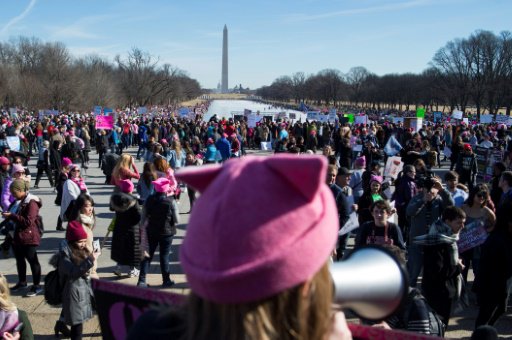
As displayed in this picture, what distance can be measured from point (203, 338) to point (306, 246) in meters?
0.28

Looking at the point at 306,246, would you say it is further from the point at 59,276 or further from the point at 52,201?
the point at 52,201

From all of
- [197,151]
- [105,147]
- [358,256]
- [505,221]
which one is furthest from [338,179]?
[105,147]

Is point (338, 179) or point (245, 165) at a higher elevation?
point (245, 165)

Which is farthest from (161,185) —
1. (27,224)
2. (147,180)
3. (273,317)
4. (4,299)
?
(273,317)

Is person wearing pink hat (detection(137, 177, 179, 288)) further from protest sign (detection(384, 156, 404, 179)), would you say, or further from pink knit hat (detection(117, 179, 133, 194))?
protest sign (detection(384, 156, 404, 179))

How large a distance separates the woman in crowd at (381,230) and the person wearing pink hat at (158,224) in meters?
2.46

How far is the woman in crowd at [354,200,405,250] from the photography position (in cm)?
552

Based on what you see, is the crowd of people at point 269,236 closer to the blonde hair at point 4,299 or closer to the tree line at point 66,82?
the blonde hair at point 4,299

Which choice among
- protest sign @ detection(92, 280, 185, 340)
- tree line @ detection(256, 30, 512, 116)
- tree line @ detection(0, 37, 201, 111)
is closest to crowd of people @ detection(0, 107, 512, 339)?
protest sign @ detection(92, 280, 185, 340)

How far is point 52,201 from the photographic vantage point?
1284 centimetres

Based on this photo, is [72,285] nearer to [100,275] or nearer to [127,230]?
[127,230]

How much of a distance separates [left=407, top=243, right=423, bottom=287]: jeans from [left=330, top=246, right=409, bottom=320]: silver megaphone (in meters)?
4.78

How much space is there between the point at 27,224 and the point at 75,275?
215cm

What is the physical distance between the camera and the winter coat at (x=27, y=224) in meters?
6.31
